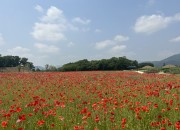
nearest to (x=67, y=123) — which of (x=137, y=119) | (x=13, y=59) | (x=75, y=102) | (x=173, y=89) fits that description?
(x=137, y=119)

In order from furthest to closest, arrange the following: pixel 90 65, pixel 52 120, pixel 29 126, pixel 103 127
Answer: pixel 90 65
pixel 52 120
pixel 29 126
pixel 103 127

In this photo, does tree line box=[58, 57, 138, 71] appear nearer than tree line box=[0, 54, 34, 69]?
Yes

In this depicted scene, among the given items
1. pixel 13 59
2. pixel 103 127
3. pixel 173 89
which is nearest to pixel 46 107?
pixel 103 127

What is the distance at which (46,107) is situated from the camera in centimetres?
824

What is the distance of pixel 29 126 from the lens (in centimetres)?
642

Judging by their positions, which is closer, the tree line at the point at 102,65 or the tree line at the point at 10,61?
the tree line at the point at 102,65

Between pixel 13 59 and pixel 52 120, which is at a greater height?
pixel 13 59

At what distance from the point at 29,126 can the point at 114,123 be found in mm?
1824

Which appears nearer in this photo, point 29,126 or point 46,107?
point 29,126

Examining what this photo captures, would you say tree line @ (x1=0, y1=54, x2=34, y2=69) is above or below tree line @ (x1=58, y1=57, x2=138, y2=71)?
above

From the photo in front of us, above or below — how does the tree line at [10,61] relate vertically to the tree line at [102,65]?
above

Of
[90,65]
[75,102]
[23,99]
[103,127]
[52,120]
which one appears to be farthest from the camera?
[90,65]

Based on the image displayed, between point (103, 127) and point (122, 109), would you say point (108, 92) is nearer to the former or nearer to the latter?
point (122, 109)

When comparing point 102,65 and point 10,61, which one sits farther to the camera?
point 10,61
